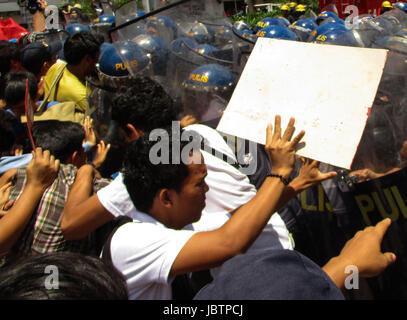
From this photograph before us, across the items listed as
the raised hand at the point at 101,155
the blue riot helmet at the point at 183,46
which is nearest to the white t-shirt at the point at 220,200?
the raised hand at the point at 101,155

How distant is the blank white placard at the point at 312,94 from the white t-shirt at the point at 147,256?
1.57 feet

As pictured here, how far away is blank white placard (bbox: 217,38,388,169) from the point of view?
3.97 ft

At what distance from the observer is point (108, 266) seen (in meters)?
0.80

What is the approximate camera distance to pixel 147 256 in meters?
1.14

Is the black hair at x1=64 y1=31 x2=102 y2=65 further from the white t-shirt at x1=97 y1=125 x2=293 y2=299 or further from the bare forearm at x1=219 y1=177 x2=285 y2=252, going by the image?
the bare forearm at x1=219 y1=177 x2=285 y2=252

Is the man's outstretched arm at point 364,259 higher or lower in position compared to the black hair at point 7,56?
higher

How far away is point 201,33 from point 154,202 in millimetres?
1995

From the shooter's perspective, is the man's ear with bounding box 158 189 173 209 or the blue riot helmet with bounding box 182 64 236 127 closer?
the man's ear with bounding box 158 189 173 209

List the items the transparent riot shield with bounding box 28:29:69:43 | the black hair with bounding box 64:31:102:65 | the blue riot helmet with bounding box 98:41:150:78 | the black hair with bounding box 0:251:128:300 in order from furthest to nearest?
the transparent riot shield with bounding box 28:29:69:43 → the black hair with bounding box 64:31:102:65 → the blue riot helmet with bounding box 98:41:150:78 → the black hair with bounding box 0:251:128:300

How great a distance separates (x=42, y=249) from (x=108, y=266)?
862 millimetres

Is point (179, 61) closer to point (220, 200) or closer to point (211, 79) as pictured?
point (211, 79)

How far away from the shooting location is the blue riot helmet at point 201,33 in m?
2.78

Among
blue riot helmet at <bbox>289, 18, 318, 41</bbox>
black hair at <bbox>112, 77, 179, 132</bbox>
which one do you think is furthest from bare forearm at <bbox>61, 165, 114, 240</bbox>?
blue riot helmet at <bbox>289, 18, 318, 41</bbox>

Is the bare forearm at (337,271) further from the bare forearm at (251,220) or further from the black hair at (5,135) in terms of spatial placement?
the black hair at (5,135)
